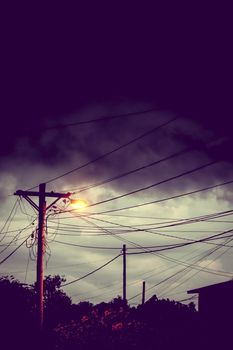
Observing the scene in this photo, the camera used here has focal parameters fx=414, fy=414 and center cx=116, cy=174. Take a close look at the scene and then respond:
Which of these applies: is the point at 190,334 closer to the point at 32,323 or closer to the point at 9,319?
the point at 32,323

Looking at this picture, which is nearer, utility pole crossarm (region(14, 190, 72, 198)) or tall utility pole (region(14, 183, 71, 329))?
tall utility pole (region(14, 183, 71, 329))

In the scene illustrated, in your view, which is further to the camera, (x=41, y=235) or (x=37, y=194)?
(x=37, y=194)

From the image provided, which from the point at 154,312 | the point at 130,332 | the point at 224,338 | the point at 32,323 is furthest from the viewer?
the point at 154,312

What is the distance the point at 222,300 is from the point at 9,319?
13.2 m

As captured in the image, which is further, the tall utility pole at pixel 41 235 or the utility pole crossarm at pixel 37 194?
the utility pole crossarm at pixel 37 194

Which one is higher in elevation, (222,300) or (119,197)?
(119,197)

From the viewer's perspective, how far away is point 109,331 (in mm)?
18672

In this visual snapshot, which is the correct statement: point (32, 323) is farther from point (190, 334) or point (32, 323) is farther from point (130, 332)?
point (190, 334)

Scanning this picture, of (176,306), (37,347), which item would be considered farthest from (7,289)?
(176,306)

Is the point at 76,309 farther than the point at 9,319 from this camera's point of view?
Yes

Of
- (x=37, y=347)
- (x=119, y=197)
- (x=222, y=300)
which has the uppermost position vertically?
(x=119, y=197)

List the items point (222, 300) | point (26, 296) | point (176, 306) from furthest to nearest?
point (176, 306) → point (222, 300) → point (26, 296)

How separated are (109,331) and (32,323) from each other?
4212 mm

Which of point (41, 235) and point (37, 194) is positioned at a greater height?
point (37, 194)
